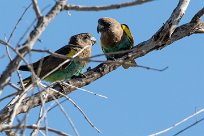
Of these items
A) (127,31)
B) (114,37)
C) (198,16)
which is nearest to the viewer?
(198,16)

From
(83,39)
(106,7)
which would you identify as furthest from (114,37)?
(106,7)

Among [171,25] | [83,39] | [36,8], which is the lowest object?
[36,8]

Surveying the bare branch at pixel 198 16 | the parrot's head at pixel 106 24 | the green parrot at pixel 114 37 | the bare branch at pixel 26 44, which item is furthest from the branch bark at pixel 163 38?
the bare branch at pixel 26 44

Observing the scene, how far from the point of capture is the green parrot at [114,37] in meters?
8.36

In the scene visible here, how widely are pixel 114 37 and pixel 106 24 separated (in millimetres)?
508

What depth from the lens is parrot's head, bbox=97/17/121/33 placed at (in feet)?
28.7

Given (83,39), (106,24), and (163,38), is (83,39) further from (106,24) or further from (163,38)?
(163,38)

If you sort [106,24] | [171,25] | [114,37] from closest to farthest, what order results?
[171,25], [114,37], [106,24]

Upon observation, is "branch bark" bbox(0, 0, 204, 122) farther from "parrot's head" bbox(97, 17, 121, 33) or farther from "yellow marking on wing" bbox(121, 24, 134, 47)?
"parrot's head" bbox(97, 17, 121, 33)

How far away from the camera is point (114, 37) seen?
846cm

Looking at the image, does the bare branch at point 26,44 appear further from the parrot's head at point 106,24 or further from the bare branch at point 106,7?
the parrot's head at point 106,24

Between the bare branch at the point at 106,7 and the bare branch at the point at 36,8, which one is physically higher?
the bare branch at the point at 36,8

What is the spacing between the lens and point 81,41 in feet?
27.7

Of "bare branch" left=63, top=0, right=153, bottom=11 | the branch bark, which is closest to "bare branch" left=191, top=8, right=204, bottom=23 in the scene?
the branch bark
